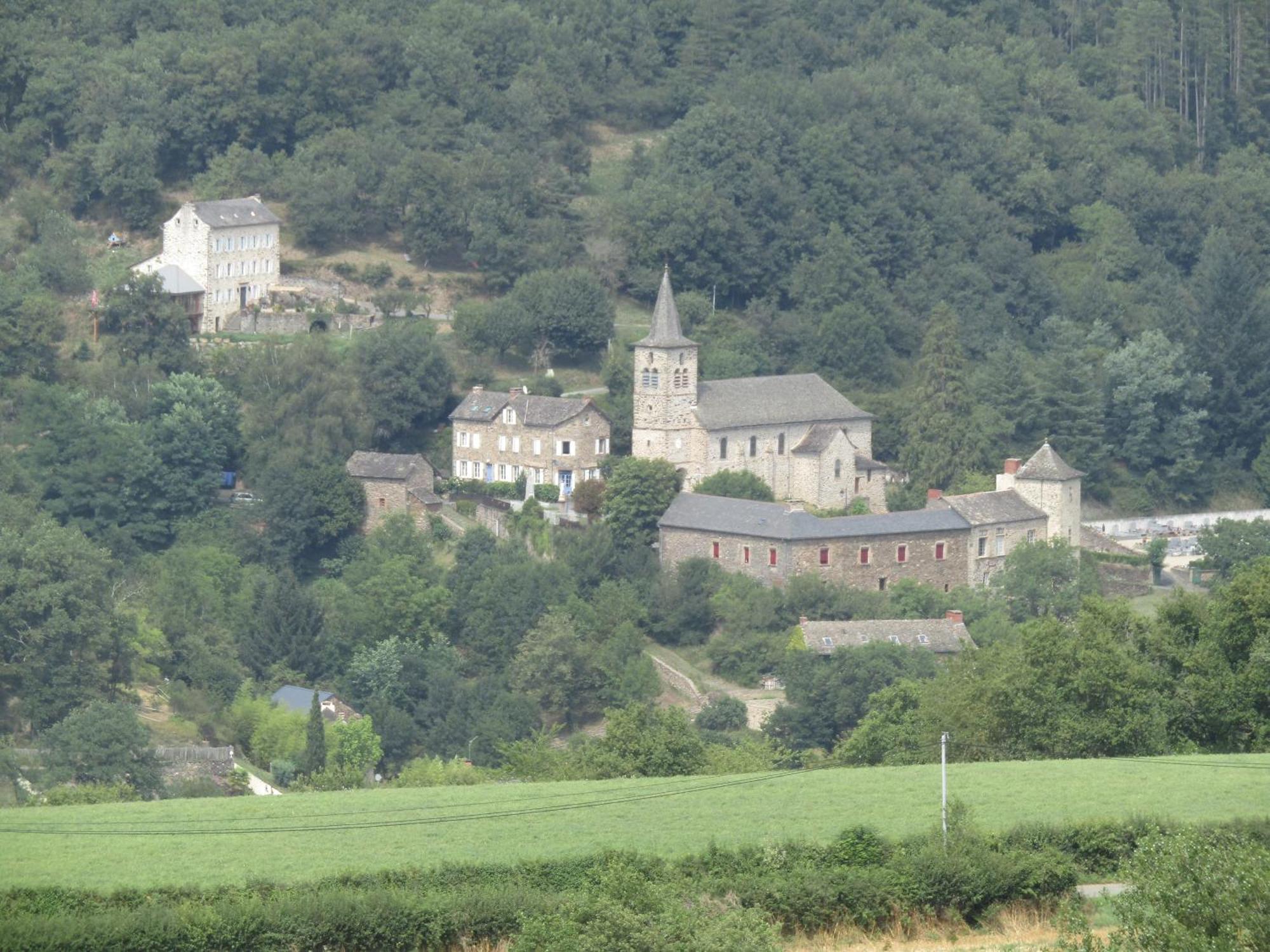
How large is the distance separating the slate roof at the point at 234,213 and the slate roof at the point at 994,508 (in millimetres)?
21285

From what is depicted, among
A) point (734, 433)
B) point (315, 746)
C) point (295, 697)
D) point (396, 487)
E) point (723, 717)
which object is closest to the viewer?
point (315, 746)

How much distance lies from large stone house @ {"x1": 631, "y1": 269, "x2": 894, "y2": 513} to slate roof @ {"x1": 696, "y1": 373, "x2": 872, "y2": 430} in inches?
0.9

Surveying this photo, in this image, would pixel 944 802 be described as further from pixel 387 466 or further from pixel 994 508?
pixel 387 466

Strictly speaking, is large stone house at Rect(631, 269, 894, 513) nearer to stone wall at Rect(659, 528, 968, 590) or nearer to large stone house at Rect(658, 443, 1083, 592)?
large stone house at Rect(658, 443, 1083, 592)

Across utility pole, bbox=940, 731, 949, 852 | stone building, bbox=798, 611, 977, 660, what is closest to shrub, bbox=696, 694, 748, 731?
stone building, bbox=798, 611, 977, 660

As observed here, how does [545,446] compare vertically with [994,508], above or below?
above

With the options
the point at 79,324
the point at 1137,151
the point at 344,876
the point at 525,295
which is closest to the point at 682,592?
the point at 525,295

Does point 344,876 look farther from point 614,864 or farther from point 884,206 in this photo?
point 884,206

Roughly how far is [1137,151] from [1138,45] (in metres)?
7.58

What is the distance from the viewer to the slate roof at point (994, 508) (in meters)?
67.4

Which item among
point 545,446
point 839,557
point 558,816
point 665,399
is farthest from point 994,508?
point 558,816

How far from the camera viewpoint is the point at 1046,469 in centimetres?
6925

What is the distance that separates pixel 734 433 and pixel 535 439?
475cm

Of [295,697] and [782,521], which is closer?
[295,697]
